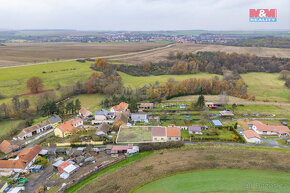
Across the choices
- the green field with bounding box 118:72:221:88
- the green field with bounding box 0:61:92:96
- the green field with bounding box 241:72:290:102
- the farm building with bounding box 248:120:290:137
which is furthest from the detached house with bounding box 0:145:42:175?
the green field with bounding box 241:72:290:102

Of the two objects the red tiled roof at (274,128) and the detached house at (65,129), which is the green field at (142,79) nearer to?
the detached house at (65,129)

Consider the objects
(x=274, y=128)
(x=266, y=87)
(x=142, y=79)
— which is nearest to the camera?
(x=274, y=128)

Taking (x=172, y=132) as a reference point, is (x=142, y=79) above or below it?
above

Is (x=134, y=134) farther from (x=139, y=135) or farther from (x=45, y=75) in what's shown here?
(x=45, y=75)

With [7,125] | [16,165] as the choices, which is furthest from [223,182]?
[7,125]

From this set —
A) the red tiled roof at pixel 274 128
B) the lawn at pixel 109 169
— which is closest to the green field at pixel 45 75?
the lawn at pixel 109 169

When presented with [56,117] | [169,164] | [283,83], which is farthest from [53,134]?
[283,83]

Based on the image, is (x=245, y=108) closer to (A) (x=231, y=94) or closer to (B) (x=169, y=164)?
(A) (x=231, y=94)
